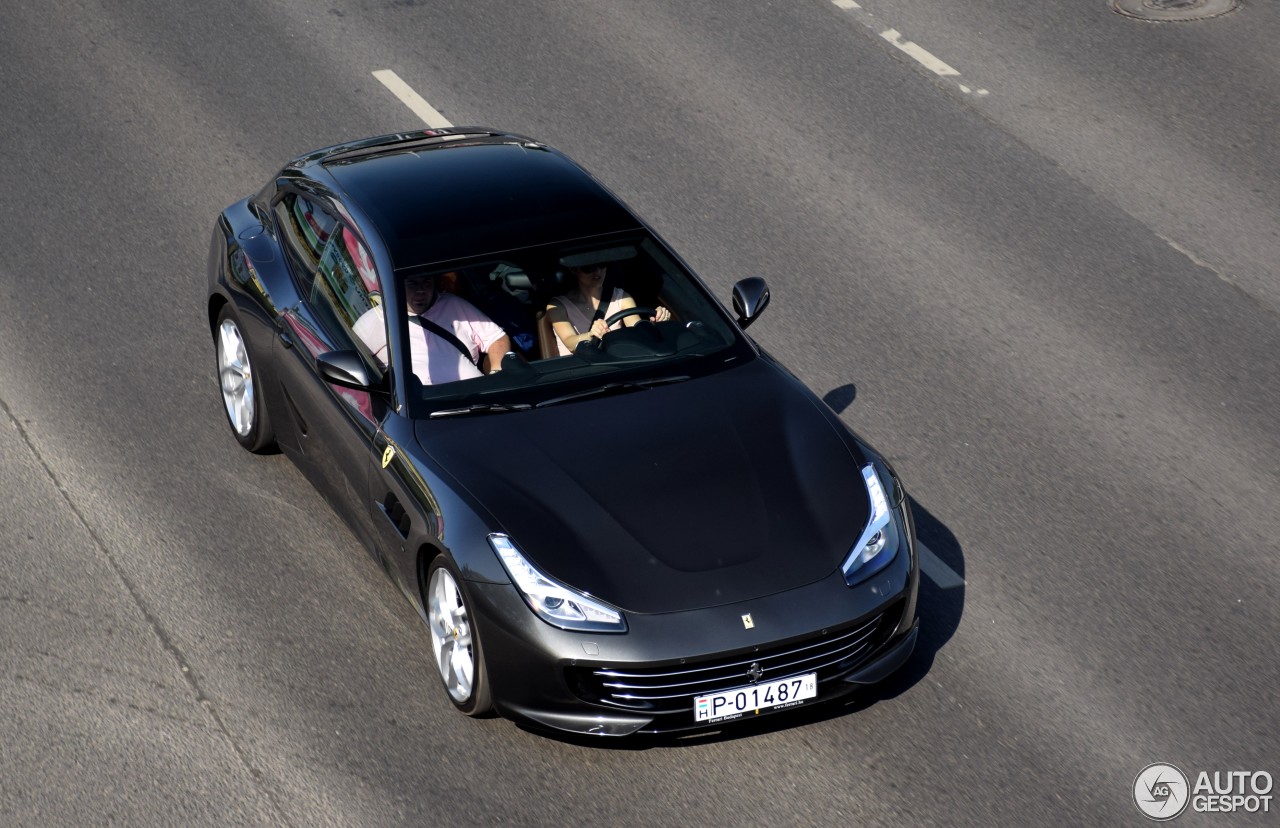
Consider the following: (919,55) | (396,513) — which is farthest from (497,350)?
(919,55)

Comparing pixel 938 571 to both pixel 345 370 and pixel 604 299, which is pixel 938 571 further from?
pixel 345 370

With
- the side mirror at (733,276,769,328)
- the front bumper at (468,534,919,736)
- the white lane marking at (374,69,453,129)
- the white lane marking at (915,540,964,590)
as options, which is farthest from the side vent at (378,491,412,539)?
the white lane marking at (374,69,453,129)

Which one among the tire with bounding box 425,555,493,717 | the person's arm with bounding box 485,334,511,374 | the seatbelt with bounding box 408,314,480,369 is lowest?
the tire with bounding box 425,555,493,717

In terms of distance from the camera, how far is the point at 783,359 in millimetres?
8922

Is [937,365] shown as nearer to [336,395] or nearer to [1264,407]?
[1264,407]

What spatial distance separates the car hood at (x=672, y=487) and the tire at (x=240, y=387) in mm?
1677

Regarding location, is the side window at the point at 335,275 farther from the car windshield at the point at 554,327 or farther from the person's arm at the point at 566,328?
the person's arm at the point at 566,328

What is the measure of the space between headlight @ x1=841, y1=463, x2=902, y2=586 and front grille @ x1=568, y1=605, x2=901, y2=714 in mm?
247

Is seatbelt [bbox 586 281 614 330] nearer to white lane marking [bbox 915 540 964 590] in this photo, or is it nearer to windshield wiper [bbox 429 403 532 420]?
windshield wiper [bbox 429 403 532 420]

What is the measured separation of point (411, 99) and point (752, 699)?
7.61 m

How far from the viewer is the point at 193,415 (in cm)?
827

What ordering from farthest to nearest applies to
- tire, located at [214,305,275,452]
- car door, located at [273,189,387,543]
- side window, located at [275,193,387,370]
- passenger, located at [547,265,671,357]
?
tire, located at [214,305,275,452], passenger, located at [547,265,671,357], side window, located at [275,193,387,370], car door, located at [273,189,387,543]

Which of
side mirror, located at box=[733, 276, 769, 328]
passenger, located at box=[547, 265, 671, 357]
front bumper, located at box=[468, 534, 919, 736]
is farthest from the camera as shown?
side mirror, located at box=[733, 276, 769, 328]

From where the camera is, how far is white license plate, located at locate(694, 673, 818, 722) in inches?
221
